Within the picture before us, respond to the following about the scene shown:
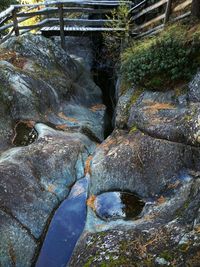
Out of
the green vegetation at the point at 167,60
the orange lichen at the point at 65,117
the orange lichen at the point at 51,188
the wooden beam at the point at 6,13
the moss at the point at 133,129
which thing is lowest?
the orange lichen at the point at 51,188

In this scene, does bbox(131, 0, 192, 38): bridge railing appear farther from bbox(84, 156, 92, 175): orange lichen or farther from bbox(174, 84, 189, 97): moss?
bbox(84, 156, 92, 175): orange lichen

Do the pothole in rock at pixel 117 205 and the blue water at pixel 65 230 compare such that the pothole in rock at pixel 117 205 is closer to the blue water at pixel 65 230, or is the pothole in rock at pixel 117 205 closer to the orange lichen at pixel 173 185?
the blue water at pixel 65 230

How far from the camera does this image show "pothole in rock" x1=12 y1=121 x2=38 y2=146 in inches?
365

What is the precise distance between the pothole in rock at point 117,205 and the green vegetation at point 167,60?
3.54 meters

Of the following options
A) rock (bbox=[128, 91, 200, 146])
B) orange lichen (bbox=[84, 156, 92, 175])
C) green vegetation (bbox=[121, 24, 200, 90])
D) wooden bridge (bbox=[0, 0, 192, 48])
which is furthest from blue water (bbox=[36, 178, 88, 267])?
wooden bridge (bbox=[0, 0, 192, 48])

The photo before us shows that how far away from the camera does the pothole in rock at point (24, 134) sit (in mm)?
9273

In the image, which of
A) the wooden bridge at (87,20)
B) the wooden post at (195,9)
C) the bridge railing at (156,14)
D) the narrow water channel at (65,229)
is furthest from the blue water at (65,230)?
the wooden bridge at (87,20)

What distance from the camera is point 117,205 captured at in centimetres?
729

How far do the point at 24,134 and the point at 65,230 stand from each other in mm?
3542

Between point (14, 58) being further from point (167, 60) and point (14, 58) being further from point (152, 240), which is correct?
point (152, 240)

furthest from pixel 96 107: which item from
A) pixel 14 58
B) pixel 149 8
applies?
pixel 149 8

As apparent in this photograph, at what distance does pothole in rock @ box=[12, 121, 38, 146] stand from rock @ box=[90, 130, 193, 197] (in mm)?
2087

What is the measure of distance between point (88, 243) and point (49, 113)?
556 centimetres

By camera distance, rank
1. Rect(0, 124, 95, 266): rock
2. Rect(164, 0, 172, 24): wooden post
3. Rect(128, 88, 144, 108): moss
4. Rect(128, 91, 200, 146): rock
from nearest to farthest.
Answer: Rect(0, 124, 95, 266): rock
Rect(128, 91, 200, 146): rock
Rect(128, 88, 144, 108): moss
Rect(164, 0, 172, 24): wooden post
